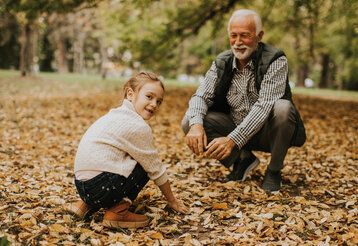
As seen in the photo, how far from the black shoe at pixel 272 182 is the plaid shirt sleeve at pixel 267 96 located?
1.73ft

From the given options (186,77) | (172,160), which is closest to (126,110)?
(172,160)

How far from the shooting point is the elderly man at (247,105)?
3605 millimetres

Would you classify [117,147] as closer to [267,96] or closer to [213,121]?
[213,121]

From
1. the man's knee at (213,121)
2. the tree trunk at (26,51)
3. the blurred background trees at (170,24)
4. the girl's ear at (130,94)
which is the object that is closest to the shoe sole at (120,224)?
the girl's ear at (130,94)

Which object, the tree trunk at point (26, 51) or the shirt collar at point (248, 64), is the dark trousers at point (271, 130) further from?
the tree trunk at point (26, 51)

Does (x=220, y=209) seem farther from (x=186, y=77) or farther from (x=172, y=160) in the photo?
(x=186, y=77)

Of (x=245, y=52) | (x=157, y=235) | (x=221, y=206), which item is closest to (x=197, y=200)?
(x=221, y=206)

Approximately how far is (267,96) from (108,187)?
64.4 inches

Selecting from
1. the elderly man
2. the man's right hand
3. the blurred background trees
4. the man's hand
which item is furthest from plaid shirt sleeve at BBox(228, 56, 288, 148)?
the blurred background trees

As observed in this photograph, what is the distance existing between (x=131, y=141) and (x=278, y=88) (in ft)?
4.95

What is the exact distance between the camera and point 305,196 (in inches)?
151

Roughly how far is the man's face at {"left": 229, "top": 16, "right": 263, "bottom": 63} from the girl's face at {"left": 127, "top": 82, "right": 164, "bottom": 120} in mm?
1046

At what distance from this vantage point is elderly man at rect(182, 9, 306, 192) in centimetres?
361

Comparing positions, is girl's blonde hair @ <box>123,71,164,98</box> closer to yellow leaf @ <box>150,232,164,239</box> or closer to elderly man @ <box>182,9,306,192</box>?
elderly man @ <box>182,9,306,192</box>
